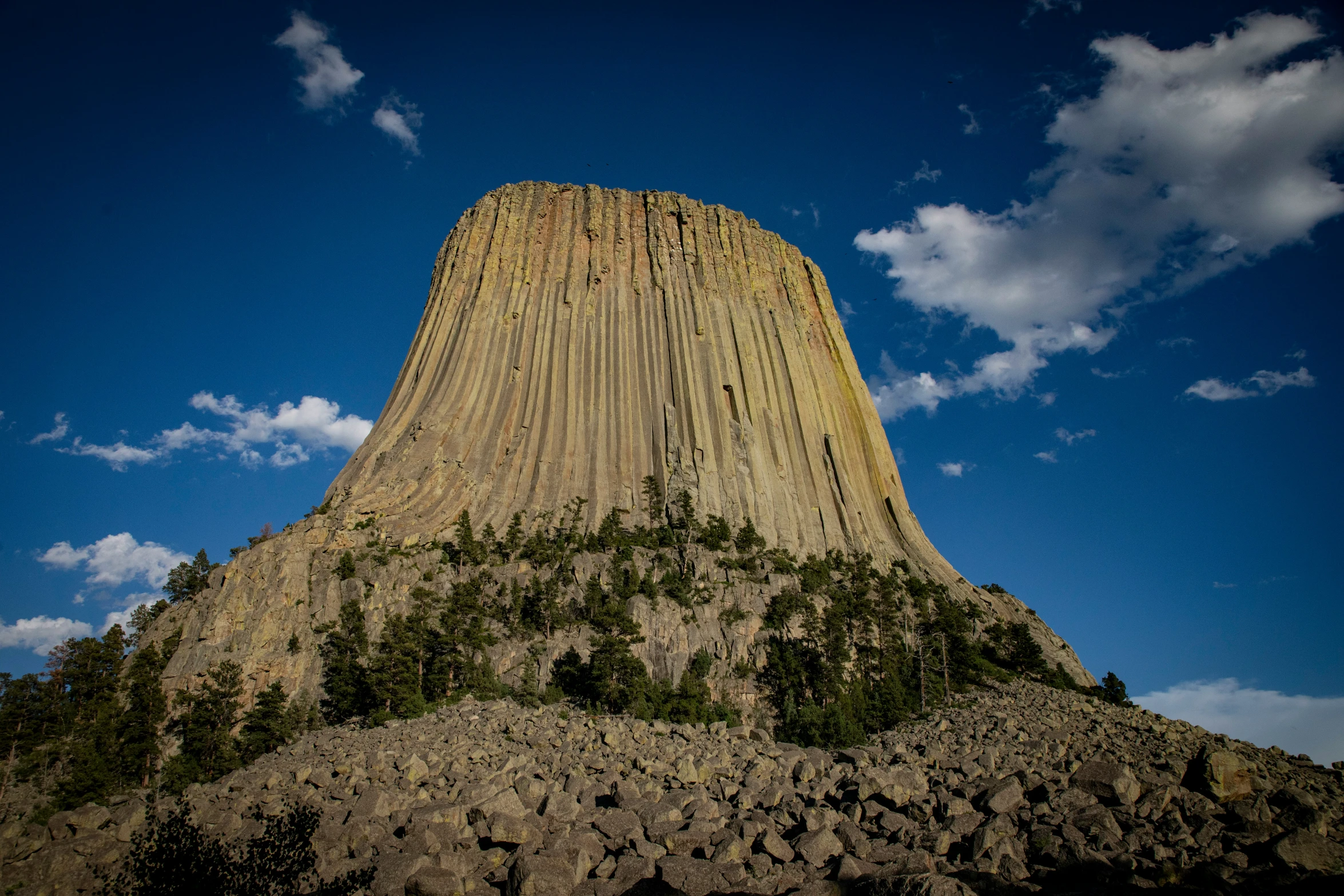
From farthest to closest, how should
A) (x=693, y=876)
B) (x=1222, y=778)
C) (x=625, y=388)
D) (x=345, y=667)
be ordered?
(x=625, y=388) → (x=345, y=667) → (x=1222, y=778) → (x=693, y=876)

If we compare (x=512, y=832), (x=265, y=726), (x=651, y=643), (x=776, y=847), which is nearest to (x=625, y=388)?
(x=651, y=643)

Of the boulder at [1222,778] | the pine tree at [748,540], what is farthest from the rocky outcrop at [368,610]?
the boulder at [1222,778]

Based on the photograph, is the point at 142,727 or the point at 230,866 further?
the point at 142,727

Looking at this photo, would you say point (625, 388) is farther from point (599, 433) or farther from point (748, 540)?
point (748, 540)

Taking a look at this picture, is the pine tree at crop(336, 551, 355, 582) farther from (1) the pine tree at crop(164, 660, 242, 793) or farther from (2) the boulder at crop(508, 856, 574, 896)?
(2) the boulder at crop(508, 856, 574, 896)

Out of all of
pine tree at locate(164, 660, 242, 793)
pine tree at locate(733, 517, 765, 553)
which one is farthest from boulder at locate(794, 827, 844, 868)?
pine tree at locate(733, 517, 765, 553)

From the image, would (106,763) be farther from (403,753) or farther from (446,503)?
(446,503)

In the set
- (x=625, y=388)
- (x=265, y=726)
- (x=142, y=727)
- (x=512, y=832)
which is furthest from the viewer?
(x=625, y=388)

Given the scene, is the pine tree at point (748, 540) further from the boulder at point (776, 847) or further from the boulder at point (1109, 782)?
the boulder at point (776, 847)
